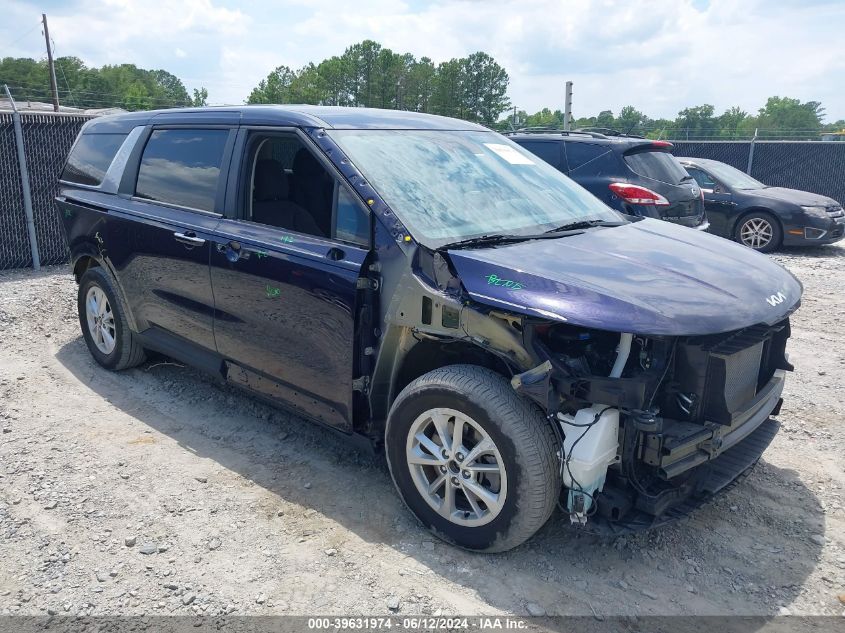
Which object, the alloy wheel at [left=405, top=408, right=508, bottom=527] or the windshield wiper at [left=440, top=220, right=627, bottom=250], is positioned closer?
the alloy wheel at [left=405, top=408, right=508, bottom=527]

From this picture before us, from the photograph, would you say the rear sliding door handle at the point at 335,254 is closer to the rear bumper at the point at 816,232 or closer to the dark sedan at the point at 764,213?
the dark sedan at the point at 764,213

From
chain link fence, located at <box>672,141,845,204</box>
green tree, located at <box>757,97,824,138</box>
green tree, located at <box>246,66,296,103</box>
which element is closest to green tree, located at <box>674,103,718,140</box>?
green tree, located at <box>757,97,824,138</box>

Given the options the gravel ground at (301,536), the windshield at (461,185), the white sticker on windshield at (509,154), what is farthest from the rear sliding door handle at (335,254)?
the white sticker on windshield at (509,154)

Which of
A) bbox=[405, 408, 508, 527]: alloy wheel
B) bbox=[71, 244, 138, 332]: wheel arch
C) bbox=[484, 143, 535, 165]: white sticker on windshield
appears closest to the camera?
bbox=[405, 408, 508, 527]: alloy wheel

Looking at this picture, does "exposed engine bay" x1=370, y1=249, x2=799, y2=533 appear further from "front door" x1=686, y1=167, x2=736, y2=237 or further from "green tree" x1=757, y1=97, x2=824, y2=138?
"green tree" x1=757, y1=97, x2=824, y2=138

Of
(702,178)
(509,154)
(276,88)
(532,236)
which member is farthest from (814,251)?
(276,88)

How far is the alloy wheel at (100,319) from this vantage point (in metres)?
5.41

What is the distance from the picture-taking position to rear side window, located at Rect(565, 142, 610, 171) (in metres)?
9.18

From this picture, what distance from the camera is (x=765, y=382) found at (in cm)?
360

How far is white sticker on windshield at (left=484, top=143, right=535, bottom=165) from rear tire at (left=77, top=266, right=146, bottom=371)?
9.55 feet

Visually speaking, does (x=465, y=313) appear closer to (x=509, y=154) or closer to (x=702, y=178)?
(x=509, y=154)

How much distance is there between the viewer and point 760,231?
445 inches

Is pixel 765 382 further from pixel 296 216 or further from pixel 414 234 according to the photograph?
pixel 296 216

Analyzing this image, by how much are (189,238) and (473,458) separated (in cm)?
230
